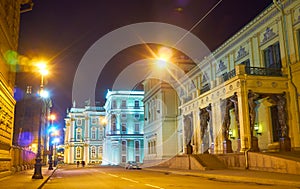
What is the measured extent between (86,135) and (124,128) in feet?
82.5

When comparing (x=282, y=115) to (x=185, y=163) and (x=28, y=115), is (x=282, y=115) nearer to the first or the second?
(x=185, y=163)

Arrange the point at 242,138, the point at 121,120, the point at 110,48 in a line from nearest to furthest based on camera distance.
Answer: the point at 242,138 → the point at 110,48 → the point at 121,120

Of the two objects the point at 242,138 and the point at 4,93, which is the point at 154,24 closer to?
the point at 242,138

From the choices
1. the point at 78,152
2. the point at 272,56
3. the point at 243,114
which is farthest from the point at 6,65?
the point at 78,152

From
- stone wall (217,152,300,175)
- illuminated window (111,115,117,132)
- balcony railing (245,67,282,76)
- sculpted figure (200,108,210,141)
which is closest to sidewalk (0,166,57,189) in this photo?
stone wall (217,152,300,175)

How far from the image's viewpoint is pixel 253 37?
2728 cm

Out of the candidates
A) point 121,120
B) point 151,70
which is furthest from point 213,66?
point 121,120

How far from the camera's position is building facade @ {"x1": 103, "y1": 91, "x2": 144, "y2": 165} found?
74688 millimetres

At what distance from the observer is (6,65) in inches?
888

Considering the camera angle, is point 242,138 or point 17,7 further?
point 17,7

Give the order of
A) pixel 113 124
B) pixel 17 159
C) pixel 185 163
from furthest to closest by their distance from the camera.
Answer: pixel 113 124
pixel 17 159
pixel 185 163

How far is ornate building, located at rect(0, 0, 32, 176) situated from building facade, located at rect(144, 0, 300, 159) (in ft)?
50.6

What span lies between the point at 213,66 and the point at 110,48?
11.4 m

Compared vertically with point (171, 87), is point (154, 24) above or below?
above
